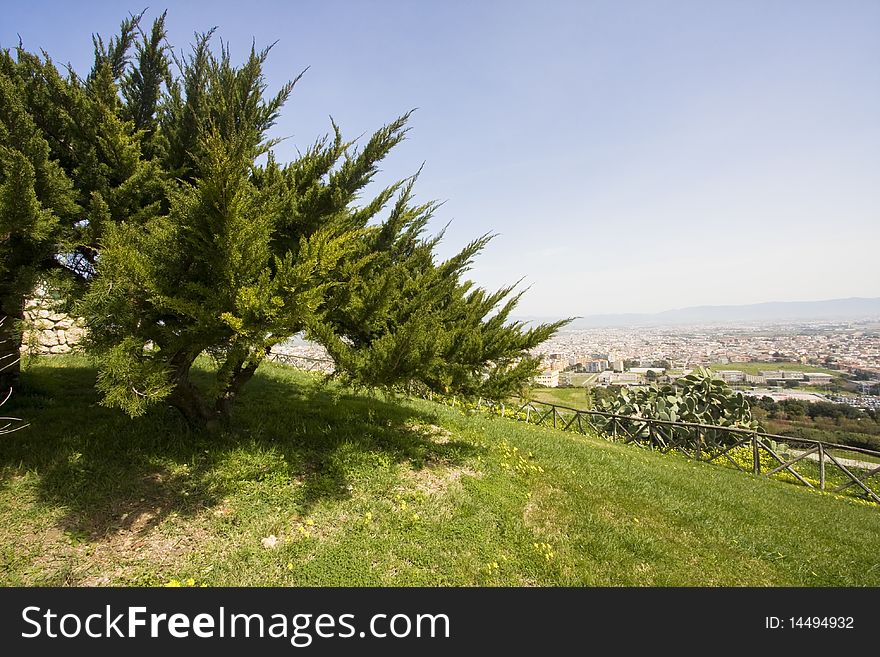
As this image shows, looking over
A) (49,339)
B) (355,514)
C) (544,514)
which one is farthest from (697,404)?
(49,339)

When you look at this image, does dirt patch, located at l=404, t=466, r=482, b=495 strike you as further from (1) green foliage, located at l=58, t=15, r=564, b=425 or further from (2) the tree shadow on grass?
(1) green foliage, located at l=58, t=15, r=564, b=425

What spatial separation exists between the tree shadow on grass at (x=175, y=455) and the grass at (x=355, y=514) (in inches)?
1.0

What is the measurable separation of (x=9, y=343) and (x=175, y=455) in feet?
12.7

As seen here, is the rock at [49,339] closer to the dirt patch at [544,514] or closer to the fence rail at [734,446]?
the fence rail at [734,446]

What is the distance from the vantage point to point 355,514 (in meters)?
4.54

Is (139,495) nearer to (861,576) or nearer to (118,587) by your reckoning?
(118,587)

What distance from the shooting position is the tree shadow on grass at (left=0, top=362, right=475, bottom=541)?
4.23 meters

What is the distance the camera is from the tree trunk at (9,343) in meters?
4.84

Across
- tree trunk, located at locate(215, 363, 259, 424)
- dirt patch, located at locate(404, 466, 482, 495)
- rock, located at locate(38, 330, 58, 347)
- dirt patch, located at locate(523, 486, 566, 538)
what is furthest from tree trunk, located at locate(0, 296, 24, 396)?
dirt patch, located at locate(523, 486, 566, 538)

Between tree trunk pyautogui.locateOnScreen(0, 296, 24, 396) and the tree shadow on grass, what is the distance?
1.05 ft
